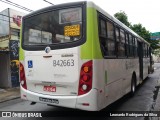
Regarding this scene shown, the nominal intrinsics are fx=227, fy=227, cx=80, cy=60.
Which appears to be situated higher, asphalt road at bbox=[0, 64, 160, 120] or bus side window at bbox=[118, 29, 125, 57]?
bus side window at bbox=[118, 29, 125, 57]

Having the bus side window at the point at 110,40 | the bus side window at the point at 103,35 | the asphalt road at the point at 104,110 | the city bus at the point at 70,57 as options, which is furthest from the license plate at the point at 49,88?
the bus side window at the point at 110,40

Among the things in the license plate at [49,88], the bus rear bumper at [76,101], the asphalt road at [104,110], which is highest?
the license plate at [49,88]

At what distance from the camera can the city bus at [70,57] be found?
5.14 meters

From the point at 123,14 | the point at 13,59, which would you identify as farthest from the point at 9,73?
the point at 123,14

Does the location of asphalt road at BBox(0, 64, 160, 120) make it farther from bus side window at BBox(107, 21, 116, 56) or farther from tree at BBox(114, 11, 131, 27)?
tree at BBox(114, 11, 131, 27)

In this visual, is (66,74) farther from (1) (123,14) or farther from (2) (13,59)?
(1) (123,14)

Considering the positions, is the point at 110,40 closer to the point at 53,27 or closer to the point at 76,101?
the point at 53,27

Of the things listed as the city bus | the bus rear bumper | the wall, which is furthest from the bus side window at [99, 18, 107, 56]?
the wall

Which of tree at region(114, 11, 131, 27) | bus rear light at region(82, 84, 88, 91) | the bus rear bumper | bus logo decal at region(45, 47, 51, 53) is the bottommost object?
the bus rear bumper

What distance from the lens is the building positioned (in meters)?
14.6

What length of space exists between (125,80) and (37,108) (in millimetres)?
3198

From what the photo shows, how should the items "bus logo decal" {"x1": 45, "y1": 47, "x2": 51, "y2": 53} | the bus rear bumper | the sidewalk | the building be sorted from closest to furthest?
the bus rear bumper
"bus logo decal" {"x1": 45, "y1": 47, "x2": 51, "y2": 53}
the sidewalk
the building

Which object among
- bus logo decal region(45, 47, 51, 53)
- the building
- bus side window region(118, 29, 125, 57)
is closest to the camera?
bus logo decal region(45, 47, 51, 53)

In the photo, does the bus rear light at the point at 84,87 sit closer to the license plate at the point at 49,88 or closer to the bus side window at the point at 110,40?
the license plate at the point at 49,88
